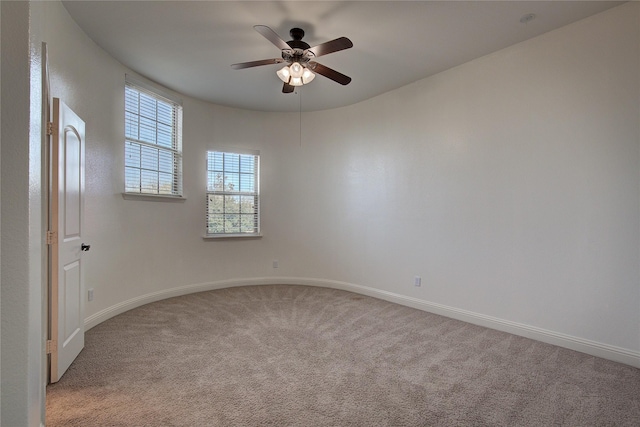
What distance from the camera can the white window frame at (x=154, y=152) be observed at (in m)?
3.89

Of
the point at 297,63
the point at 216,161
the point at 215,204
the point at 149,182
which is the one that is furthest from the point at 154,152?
the point at 297,63

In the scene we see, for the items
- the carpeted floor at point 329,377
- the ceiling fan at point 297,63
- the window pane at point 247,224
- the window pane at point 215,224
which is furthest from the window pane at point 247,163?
the carpeted floor at point 329,377

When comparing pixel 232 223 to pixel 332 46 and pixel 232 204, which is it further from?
pixel 332 46

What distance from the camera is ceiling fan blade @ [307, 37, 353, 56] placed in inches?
97.3

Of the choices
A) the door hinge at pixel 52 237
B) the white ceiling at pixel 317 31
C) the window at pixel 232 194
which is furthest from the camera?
the window at pixel 232 194

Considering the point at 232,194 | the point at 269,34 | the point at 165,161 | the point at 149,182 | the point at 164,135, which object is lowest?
the point at 232,194

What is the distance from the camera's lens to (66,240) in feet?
7.95

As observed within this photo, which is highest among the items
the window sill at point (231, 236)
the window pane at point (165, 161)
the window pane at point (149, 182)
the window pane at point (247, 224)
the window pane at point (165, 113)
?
the window pane at point (165, 113)

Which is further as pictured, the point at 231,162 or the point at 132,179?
the point at 231,162

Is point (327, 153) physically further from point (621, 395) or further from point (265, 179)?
point (621, 395)

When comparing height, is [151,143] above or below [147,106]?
below

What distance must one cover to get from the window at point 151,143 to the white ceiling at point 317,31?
1.09 feet

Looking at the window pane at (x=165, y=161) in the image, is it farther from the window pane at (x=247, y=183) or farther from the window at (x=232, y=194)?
the window pane at (x=247, y=183)

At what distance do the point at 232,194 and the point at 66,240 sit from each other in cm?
286
